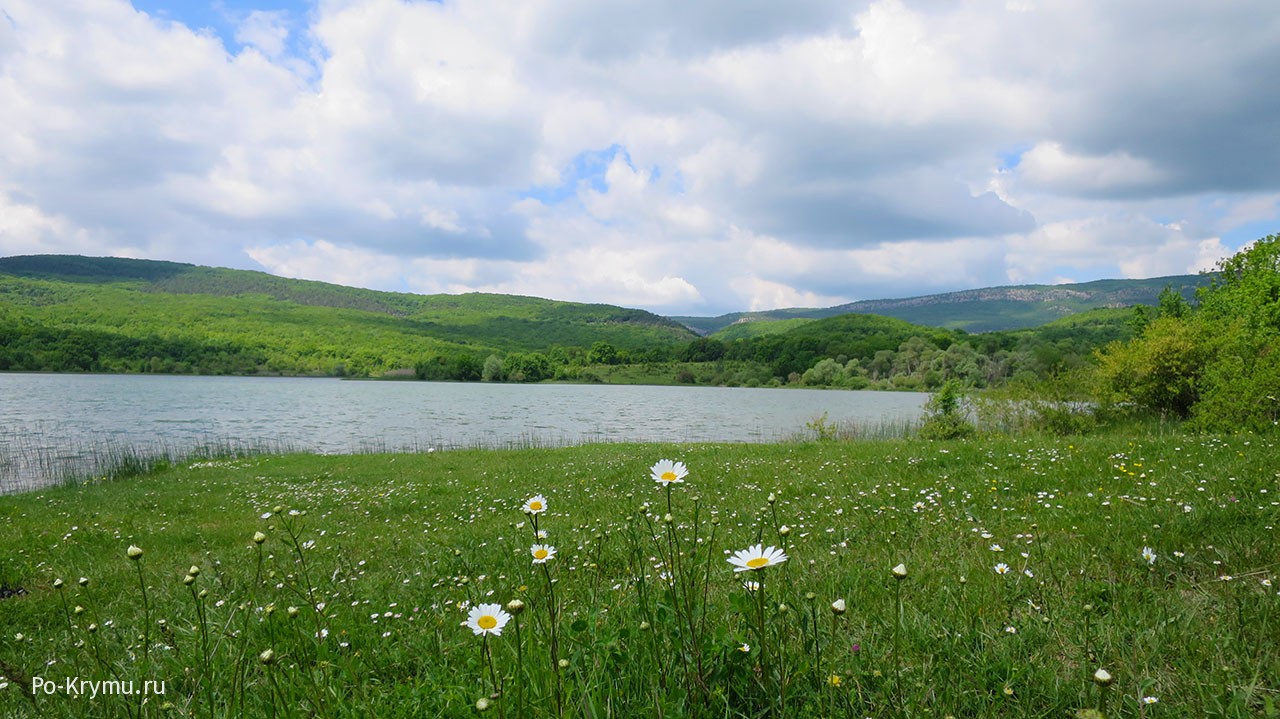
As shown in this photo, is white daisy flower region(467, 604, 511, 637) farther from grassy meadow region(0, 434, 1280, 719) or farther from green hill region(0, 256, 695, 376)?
green hill region(0, 256, 695, 376)

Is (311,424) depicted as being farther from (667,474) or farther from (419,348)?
(419,348)

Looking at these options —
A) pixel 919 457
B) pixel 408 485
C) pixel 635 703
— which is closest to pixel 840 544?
pixel 635 703

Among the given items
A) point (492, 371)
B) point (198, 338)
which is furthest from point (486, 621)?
point (198, 338)

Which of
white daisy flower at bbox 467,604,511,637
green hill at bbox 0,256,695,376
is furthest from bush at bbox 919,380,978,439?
green hill at bbox 0,256,695,376

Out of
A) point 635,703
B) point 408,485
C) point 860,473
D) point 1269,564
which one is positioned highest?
A: point 635,703

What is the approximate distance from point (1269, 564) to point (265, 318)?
206967 mm

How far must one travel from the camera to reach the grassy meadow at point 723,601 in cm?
232

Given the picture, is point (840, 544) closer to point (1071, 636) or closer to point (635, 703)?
point (1071, 636)

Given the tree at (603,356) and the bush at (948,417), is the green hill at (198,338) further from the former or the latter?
the bush at (948,417)

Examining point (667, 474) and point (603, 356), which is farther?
point (603, 356)

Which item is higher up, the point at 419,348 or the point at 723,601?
the point at 723,601

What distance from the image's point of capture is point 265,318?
173m

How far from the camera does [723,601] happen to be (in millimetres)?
3674

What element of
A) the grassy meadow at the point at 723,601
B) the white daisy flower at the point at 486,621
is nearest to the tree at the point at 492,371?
the grassy meadow at the point at 723,601
